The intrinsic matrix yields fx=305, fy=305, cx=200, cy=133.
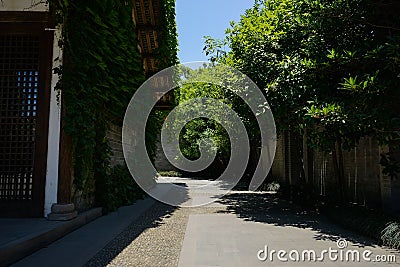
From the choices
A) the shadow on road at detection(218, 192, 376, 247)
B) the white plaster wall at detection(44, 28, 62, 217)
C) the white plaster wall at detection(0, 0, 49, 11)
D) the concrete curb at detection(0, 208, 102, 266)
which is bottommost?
the shadow on road at detection(218, 192, 376, 247)

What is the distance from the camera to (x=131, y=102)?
7.99 metres

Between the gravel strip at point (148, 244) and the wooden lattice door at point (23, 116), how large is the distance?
152 centimetres

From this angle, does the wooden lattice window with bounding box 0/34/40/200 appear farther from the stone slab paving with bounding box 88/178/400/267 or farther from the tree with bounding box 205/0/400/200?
the tree with bounding box 205/0/400/200

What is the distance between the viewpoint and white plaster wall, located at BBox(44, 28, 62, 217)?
15.5 ft

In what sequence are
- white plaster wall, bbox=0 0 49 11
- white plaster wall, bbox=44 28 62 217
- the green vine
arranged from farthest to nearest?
white plaster wall, bbox=0 0 49 11 < the green vine < white plaster wall, bbox=44 28 62 217

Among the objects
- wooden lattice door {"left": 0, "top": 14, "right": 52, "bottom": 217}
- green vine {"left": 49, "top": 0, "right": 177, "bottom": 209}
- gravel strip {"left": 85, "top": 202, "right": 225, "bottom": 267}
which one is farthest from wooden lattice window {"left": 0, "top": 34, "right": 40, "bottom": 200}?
gravel strip {"left": 85, "top": 202, "right": 225, "bottom": 267}

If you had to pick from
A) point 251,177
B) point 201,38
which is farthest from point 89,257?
point 251,177

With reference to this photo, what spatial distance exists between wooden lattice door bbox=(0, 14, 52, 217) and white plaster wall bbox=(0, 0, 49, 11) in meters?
0.25

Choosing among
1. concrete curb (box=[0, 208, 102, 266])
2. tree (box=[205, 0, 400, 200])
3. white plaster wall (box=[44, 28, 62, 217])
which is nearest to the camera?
concrete curb (box=[0, 208, 102, 266])

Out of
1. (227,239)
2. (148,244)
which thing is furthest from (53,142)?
(227,239)


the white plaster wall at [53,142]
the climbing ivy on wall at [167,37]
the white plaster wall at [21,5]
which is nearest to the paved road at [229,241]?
the white plaster wall at [53,142]

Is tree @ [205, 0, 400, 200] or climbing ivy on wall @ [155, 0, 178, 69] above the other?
climbing ivy on wall @ [155, 0, 178, 69]

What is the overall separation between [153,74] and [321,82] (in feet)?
20.9

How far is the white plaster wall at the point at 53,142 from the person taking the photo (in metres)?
4.73
